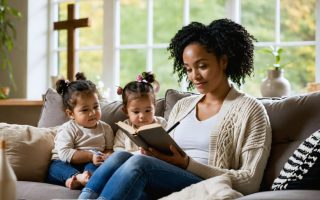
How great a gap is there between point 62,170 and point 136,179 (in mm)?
760

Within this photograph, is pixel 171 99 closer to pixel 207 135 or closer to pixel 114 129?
pixel 114 129

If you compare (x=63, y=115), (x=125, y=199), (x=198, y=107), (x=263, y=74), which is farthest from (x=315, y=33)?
(x=125, y=199)

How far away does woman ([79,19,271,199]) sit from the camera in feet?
7.02

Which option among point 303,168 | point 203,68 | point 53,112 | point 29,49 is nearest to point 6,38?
point 29,49

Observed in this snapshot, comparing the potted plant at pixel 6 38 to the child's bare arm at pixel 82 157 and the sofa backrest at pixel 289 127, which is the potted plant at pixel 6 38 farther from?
the sofa backrest at pixel 289 127

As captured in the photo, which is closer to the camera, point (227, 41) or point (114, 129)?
point (227, 41)

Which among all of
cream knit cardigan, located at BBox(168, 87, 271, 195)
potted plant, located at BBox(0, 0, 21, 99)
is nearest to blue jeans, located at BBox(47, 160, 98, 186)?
cream knit cardigan, located at BBox(168, 87, 271, 195)

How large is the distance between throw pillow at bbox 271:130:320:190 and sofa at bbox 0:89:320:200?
0.31 ft

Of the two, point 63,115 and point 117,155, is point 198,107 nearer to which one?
point 117,155

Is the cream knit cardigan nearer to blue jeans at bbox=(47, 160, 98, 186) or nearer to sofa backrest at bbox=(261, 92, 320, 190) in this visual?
sofa backrest at bbox=(261, 92, 320, 190)

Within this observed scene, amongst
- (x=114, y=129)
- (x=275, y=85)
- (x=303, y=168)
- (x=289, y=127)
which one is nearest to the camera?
(x=303, y=168)

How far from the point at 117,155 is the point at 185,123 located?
41 centimetres

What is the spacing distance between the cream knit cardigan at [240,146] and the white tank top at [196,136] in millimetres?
52

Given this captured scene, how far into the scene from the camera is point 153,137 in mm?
2117
